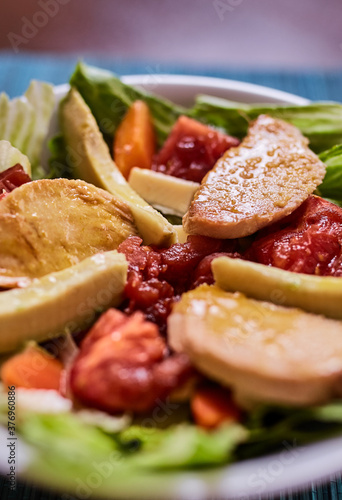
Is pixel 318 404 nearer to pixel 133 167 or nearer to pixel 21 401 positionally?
pixel 21 401

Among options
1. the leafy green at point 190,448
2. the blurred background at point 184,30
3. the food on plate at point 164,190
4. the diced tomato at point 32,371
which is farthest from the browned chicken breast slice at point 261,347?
the blurred background at point 184,30

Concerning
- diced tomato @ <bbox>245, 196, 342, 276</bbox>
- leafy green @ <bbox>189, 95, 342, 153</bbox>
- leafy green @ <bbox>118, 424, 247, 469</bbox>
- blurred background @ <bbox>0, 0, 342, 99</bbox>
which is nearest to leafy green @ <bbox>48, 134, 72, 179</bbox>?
leafy green @ <bbox>189, 95, 342, 153</bbox>

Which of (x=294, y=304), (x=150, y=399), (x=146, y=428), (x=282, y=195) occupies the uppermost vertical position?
(x=282, y=195)

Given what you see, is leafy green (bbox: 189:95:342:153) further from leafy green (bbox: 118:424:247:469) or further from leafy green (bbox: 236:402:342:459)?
leafy green (bbox: 118:424:247:469)

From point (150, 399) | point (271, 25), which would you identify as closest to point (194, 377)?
point (150, 399)

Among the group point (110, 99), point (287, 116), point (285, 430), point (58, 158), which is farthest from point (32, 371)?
point (287, 116)

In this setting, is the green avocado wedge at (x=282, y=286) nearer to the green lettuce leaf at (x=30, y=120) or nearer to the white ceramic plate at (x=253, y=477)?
the white ceramic plate at (x=253, y=477)
